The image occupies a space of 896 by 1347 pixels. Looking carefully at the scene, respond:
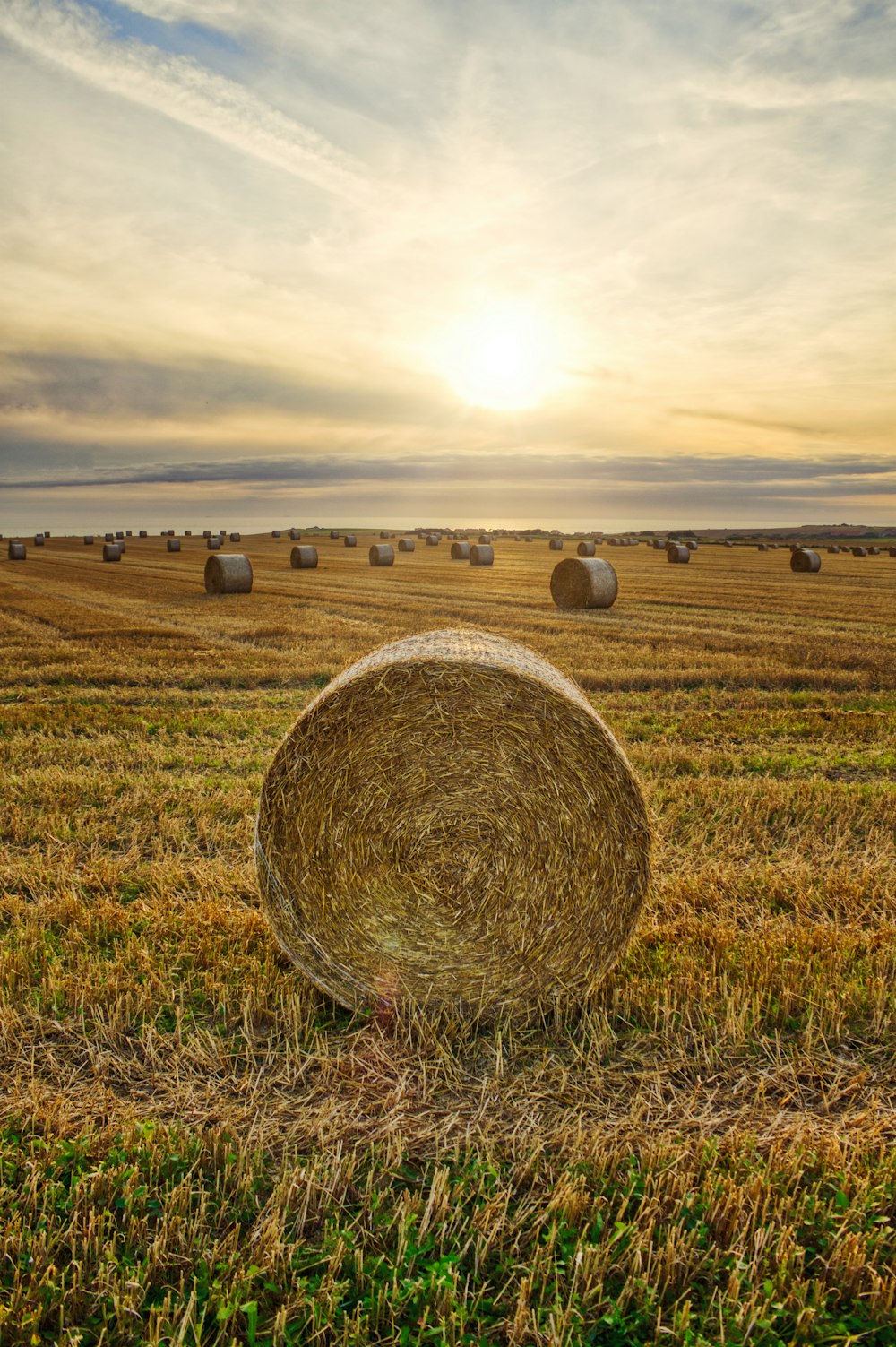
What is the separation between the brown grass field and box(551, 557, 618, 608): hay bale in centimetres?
1474

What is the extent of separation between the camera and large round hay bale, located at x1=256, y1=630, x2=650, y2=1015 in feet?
15.5

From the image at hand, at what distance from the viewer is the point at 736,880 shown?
6105 mm

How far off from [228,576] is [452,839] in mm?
23732

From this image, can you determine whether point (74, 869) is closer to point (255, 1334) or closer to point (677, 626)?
point (255, 1334)

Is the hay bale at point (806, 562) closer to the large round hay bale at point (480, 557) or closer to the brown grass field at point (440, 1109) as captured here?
the large round hay bale at point (480, 557)

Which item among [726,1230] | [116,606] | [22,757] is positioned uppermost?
[116,606]

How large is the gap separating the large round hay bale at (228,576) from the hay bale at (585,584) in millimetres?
10189

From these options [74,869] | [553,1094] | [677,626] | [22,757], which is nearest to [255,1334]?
[553,1094]

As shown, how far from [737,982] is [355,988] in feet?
6.81

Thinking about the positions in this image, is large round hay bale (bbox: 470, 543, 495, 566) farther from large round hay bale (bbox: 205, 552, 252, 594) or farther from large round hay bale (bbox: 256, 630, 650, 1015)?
large round hay bale (bbox: 256, 630, 650, 1015)

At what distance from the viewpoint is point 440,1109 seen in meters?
3.79

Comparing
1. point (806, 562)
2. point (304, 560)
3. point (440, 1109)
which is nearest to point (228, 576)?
point (304, 560)

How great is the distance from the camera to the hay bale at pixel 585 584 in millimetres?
22969

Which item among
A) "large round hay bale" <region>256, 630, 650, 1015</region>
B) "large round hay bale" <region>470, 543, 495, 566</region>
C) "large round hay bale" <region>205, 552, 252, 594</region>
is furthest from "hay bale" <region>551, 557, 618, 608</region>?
"large round hay bale" <region>256, 630, 650, 1015</region>
